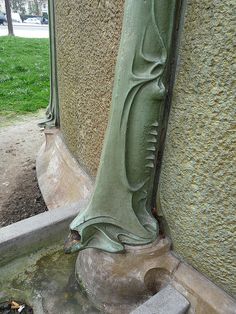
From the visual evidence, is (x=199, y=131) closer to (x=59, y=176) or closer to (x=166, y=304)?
(x=166, y=304)

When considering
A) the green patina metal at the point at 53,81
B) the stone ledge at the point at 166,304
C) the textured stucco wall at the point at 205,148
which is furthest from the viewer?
the green patina metal at the point at 53,81

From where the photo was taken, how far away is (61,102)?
2.81 m

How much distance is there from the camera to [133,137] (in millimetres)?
1350

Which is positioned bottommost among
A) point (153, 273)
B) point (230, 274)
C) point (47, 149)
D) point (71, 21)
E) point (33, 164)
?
point (33, 164)

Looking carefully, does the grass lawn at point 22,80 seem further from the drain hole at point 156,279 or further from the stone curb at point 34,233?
the drain hole at point 156,279

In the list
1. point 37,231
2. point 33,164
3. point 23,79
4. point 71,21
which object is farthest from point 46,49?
point 37,231

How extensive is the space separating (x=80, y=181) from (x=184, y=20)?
4.80ft

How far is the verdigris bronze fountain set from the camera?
1208 mm

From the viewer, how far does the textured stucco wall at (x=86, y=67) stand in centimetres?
171

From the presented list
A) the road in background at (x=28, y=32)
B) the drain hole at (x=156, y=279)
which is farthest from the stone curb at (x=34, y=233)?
the road in background at (x=28, y=32)

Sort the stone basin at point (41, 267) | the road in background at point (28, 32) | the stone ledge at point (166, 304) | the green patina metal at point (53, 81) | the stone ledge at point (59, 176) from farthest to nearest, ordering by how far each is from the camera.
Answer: the road in background at point (28, 32)
the green patina metal at point (53, 81)
the stone ledge at point (59, 176)
the stone basin at point (41, 267)
the stone ledge at point (166, 304)

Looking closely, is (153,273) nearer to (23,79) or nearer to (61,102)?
(61,102)

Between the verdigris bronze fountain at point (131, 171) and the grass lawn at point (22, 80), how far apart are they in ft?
13.3

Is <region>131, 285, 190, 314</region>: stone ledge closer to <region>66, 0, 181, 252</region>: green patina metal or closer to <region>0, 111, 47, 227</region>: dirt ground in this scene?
<region>66, 0, 181, 252</region>: green patina metal
